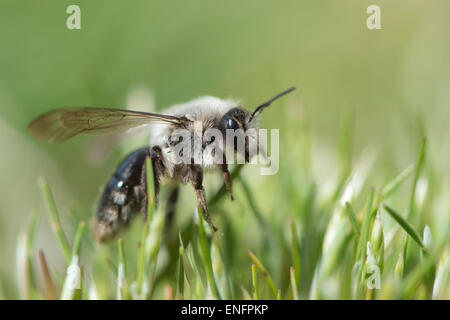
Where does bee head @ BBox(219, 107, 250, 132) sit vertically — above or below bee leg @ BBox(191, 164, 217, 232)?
above

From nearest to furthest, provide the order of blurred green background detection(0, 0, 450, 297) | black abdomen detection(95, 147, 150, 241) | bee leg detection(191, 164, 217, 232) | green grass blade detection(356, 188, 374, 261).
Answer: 1. green grass blade detection(356, 188, 374, 261)
2. bee leg detection(191, 164, 217, 232)
3. black abdomen detection(95, 147, 150, 241)
4. blurred green background detection(0, 0, 450, 297)

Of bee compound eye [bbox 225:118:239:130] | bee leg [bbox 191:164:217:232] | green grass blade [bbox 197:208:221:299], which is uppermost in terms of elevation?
bee compound eye [bbox 225:118:239:130]

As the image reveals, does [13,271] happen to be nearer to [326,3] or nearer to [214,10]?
[214,10]

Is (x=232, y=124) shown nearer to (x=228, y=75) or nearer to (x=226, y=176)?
(x=226, y=176)

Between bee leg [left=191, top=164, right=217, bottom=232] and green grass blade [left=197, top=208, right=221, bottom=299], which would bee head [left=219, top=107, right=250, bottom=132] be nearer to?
bee leg [left=191, top=164, right=217, bottom=232]

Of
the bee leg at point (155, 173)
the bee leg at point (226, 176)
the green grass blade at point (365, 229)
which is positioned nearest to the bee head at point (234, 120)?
the bee leg at point (226, 176)

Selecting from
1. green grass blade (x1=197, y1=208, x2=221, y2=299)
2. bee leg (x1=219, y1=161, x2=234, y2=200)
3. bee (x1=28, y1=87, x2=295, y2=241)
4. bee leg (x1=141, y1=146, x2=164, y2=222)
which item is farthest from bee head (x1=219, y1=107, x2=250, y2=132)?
green grass blade (x1=197, y1=208, x2=221, y2=299)

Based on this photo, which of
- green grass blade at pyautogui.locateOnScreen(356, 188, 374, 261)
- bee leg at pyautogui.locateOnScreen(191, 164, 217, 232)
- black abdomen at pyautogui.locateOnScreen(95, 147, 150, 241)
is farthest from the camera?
black abdomen at pyautogui.locateOnScreen(95, 147, 150, 241)

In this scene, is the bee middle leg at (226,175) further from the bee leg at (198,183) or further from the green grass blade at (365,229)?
the green grass blade at (365,229)

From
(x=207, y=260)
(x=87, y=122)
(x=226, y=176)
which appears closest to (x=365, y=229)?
(x=207, y=260)
